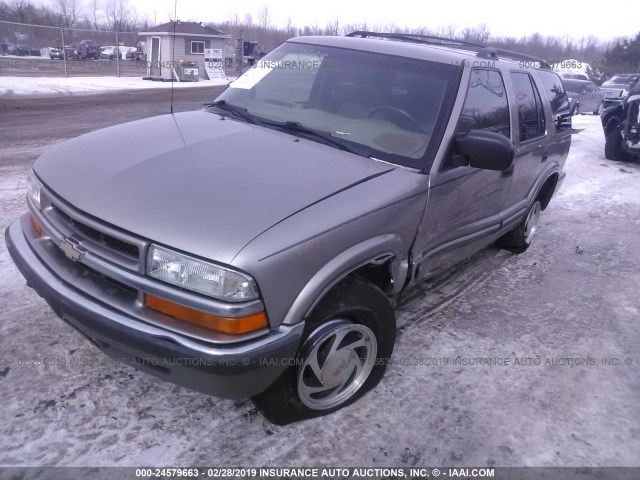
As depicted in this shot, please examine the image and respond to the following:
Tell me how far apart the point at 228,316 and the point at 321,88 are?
6.71 ft

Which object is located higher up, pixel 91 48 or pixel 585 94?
pixel 91 48

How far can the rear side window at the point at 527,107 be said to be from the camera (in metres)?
3.95

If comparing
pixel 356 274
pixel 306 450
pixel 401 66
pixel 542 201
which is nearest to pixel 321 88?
Result: pixel 401 66

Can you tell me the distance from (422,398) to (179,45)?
2784 cm

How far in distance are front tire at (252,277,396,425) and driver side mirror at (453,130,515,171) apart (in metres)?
0.96

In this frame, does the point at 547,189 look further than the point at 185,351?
Yes

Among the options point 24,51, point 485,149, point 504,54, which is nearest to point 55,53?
point 24,51

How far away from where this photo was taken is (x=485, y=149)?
9.09ft

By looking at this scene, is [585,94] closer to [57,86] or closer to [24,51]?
[57,86]

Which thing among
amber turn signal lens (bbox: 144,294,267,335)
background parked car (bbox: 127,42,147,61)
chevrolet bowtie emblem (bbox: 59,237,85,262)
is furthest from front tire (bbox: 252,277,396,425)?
background parked car (bbox: 127,42,147,61)

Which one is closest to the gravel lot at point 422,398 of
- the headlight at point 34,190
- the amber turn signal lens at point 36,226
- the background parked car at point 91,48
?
the amber turn signal lens at point 36,226

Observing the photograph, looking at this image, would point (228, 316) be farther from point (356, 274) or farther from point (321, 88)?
point (321, 88)

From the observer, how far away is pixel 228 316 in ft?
6.48

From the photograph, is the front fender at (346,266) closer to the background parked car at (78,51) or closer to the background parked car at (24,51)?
the background parked car at (24,51)
